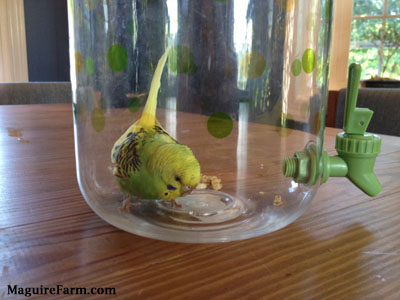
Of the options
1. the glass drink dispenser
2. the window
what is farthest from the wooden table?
the window

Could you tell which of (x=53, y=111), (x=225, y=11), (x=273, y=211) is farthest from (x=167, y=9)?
(x=53, y=111)

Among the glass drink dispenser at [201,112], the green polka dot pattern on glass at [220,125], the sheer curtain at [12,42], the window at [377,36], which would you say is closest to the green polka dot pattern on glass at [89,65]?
the glass drink dispenser at [201,112]

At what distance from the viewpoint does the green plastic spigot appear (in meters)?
0.31

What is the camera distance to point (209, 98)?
0.30 meters

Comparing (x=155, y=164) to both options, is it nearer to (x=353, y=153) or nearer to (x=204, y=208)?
(x=204, y=208)

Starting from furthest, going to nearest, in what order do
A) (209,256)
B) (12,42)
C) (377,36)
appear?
(377,36), (12,42), (209,256)

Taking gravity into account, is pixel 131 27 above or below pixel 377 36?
below

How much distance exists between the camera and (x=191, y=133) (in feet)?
0.99

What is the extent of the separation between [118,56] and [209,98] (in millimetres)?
77

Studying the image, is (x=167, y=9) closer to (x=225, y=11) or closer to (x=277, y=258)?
(x=225, y=11)

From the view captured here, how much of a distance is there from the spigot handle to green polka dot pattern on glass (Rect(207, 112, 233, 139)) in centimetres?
10

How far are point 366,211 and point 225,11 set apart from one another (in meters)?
0.21

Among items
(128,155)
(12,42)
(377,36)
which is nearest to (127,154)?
(128,155)

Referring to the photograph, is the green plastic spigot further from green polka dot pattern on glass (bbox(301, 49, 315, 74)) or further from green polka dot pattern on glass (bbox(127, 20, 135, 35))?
green polka dot pattern on glass (bbox(127, 20, 135, 35))
